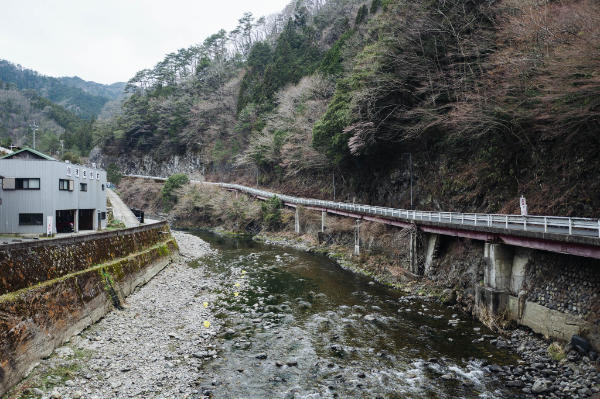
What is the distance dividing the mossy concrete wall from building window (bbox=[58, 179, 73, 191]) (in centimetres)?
840

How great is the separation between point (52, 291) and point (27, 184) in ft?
47.1

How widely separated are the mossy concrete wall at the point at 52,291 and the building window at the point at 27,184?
334 inches

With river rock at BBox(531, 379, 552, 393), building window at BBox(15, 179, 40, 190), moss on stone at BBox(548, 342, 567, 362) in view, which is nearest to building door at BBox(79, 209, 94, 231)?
building window at BBox(15, 179, 40, 190)

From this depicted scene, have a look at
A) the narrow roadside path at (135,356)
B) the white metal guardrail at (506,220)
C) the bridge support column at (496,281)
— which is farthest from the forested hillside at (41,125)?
the bridge support column at (496,281)

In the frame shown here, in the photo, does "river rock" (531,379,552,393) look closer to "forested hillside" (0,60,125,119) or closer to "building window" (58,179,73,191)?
"building window" (58,179,73,191)

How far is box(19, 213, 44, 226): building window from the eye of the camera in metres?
20.2

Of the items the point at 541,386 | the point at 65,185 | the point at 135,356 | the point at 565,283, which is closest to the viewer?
the point at 541,386

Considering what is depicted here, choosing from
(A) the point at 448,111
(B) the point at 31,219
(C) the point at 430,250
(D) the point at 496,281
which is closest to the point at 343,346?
(D) the point at 496,281

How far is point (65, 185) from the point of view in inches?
863

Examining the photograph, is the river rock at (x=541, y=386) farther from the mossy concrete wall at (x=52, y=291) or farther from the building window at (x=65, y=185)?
the building window at (x=65, y=185)

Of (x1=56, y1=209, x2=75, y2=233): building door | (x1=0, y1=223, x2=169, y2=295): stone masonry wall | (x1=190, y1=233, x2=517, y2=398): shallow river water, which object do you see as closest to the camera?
(x1=190, y1=233, x2=517, y2=398): shallow river water

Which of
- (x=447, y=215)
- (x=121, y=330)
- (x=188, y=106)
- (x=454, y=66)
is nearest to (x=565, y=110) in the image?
(x=447, y=215)

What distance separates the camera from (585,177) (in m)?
13.1

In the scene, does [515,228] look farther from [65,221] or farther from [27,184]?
[65,221]
